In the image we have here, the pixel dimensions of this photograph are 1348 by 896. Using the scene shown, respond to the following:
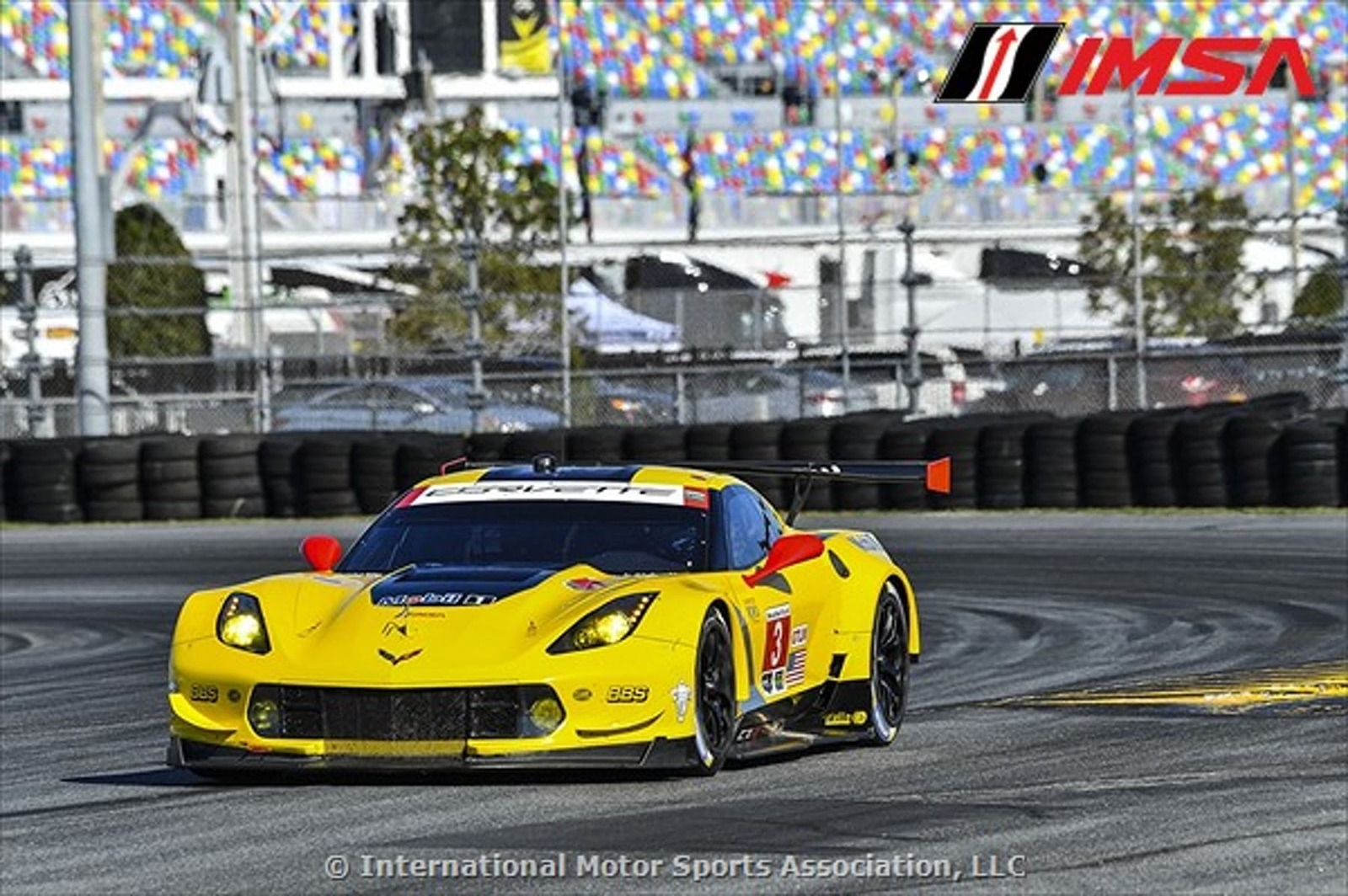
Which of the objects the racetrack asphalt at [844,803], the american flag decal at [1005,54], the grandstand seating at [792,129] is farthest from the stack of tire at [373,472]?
the grandstand seating at [792,129]

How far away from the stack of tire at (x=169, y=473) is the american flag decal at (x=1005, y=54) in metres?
10.6

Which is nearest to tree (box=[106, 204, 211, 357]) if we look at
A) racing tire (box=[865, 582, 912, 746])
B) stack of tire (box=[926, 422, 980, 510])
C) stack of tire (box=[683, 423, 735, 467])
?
A: stack of tire (box=[683, 423, 735, 467])

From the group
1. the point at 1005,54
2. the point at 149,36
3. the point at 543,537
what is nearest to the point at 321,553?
the point at 543,537

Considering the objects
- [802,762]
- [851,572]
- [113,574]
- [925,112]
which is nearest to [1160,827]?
[802,762]

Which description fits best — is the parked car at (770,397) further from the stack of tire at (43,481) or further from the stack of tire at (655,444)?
the stack of tire at (43,481)

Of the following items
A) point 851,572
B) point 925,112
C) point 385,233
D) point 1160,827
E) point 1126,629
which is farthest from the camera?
point 925,112

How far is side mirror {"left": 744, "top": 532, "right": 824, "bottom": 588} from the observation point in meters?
8.88

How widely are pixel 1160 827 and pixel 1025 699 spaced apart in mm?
3372

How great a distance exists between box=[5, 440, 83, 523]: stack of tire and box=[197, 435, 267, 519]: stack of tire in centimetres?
118

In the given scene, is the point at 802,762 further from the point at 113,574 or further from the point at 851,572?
the point at 113,574

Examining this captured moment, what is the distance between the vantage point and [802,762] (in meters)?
8.70

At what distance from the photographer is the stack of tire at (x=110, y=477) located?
24.6 metres

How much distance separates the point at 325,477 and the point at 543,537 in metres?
15.5

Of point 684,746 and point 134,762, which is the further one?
point 134,762
